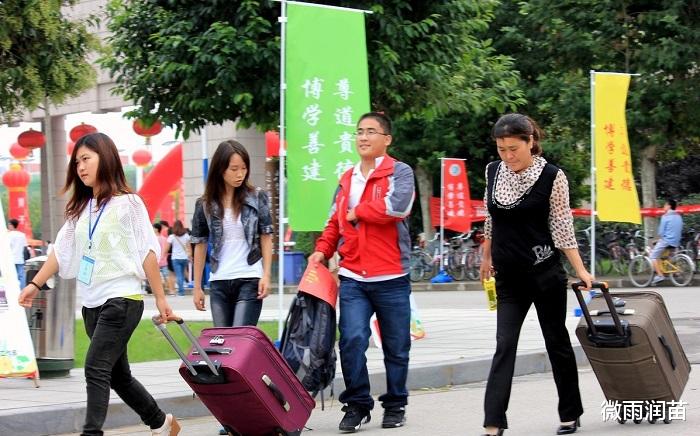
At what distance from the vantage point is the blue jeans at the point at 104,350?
6.04 metres

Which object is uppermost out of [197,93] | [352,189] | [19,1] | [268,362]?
[19,1]

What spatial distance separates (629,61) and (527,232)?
20.0 meters

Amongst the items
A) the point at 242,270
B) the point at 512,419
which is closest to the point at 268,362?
the point at 242,270

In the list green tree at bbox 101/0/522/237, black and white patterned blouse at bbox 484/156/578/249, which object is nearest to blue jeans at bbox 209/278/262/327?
black and white patterned blouse at bbox 484/156/578/249

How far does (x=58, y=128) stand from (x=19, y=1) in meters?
19.2

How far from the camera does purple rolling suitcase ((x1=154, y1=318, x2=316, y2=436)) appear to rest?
6.16 m

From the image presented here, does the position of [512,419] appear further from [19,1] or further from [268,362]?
[19,1]

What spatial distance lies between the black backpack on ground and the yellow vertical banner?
8555mm

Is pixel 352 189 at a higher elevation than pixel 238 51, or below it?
below

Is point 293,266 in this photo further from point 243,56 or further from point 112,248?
point 112,248

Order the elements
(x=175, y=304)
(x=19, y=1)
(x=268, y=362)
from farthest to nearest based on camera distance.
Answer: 1. (x=175, y=304)
2. (x=19, y=1)
3. (x=268, y=362)

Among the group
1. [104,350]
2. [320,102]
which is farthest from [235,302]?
[320,102]

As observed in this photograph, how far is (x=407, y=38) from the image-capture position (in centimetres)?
1220

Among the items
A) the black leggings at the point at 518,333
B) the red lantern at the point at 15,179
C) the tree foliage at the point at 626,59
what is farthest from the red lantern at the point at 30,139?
the black leggings at the point at 518,333
